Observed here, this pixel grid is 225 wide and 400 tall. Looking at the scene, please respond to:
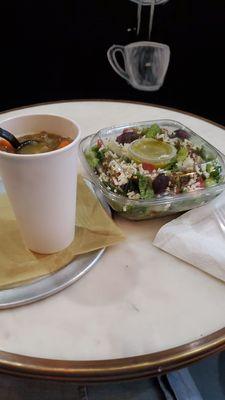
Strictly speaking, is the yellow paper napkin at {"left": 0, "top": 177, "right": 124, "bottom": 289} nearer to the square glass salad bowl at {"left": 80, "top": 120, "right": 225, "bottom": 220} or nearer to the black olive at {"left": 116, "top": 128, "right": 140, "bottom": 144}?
the square glass salad bowl at {"left": 80, "top": 120, "right": 225, "bottom": 220}

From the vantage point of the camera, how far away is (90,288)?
0.56 meters

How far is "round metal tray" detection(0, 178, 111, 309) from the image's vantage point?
1.73 ft

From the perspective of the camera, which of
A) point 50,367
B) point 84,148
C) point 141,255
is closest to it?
point 50,367

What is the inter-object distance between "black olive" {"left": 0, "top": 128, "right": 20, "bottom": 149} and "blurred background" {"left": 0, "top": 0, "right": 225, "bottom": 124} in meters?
1.51

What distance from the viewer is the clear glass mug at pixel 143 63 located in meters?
1.91

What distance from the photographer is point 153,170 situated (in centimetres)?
71

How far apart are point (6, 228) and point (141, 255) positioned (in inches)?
9.1

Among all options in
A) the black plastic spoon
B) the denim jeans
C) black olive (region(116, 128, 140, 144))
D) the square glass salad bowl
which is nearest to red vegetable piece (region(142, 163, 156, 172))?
the square glass salad bowl

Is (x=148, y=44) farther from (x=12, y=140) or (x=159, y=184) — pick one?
(x=12, y=140)

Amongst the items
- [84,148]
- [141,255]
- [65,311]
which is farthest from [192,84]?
[65,311]

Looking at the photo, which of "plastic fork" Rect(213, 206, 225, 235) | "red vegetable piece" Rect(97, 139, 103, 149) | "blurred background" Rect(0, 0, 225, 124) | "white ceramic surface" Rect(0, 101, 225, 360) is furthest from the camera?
"blurred background" Rect(0, 0, 225, 124)

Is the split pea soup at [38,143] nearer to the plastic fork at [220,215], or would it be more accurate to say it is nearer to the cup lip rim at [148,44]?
the plastic fork at [220,215]

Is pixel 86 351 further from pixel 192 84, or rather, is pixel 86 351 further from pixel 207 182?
pixel 192 84

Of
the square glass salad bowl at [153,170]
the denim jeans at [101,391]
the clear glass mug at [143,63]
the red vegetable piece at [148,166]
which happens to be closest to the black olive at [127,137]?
the square glass salad bowl at [153,170]
